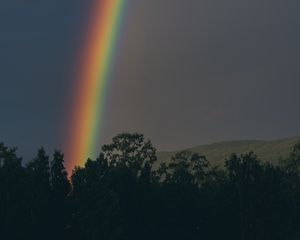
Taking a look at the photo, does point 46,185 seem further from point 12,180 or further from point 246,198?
point 246,198

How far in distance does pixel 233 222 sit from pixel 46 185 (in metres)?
30.3

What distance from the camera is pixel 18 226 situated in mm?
81688

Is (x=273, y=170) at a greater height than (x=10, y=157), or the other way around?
(x=10, y=157)

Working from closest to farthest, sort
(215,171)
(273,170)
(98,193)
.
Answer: (98,193) < (273,170) < (215,171)

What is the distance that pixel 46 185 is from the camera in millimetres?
86062

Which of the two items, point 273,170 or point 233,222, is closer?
point 233,222

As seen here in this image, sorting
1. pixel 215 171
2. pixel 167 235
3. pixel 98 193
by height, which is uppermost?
pixel 215 171

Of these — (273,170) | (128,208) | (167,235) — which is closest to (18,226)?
(128,208)

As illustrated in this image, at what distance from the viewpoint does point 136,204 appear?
3686 inches

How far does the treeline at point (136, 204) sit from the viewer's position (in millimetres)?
83688

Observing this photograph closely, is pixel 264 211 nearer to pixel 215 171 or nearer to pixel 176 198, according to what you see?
pixel 176 198

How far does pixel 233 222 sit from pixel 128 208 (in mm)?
17113

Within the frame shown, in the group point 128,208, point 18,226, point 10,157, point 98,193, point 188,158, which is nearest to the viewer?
point 18,226

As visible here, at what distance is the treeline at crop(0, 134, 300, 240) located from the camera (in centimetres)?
8369
